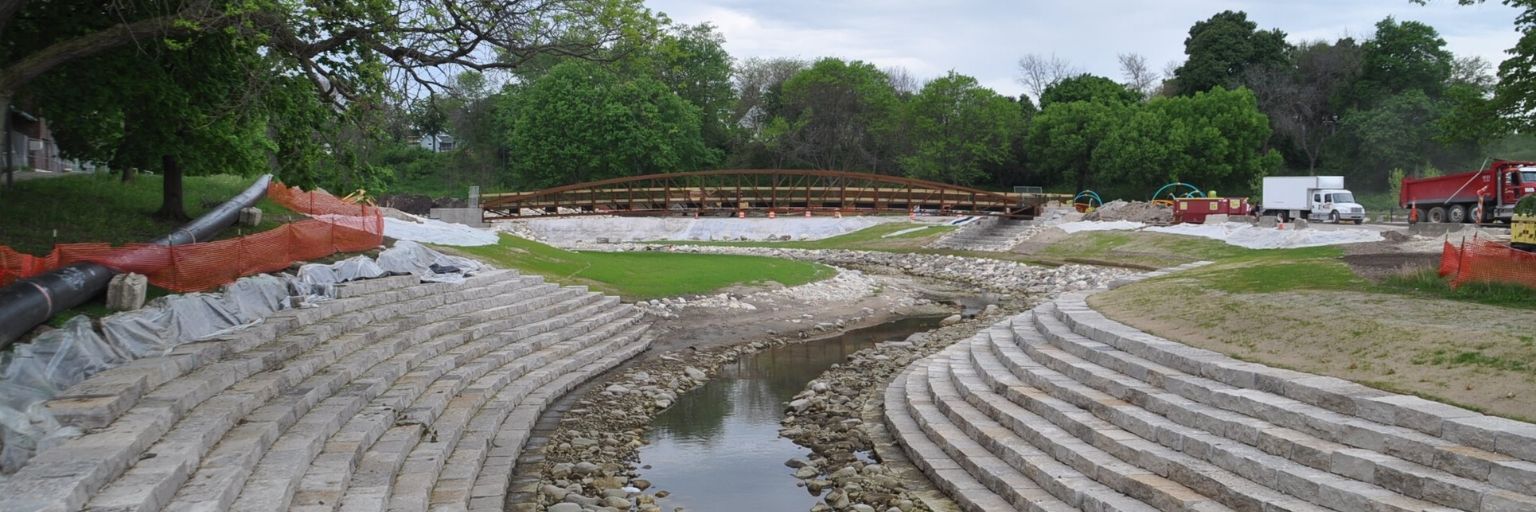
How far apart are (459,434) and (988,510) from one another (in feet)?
18.8

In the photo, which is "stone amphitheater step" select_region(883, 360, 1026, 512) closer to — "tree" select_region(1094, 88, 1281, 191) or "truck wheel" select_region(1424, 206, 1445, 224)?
"truck wheel" select_region(1424, 206, 1445, 224)

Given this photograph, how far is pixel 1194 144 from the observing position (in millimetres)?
61781

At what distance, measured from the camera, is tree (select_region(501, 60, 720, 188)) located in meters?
65.4

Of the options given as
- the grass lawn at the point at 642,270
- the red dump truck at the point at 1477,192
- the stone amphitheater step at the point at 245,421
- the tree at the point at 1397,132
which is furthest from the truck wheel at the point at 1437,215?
the stone amphitheater step at the point at 245,421

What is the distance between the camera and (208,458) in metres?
7.50

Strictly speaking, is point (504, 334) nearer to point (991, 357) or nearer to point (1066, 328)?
point (991, 357)

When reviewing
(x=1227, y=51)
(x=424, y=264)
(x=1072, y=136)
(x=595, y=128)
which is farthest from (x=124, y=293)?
(x=1227, y=51)

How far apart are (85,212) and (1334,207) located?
4366cm

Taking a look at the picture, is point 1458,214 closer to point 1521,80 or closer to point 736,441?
point 1521,80

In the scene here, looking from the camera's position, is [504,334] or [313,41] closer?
[313,41]

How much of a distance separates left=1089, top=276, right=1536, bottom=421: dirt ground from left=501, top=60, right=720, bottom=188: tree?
53.2 meters

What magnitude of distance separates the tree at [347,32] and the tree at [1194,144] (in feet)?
179

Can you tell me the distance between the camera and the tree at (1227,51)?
71.5 m

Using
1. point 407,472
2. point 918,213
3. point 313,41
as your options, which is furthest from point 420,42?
point 918,213
